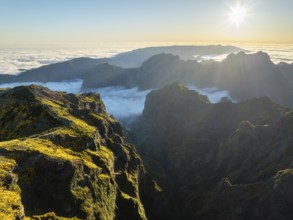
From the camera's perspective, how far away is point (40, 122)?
98.2m

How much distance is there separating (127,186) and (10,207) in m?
67.7

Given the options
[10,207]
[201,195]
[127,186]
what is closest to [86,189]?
[10,207]

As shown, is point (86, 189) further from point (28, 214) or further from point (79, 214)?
point (28, 214)

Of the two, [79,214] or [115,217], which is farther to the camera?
[115,217]

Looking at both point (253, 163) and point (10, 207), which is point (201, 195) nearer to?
point (253, 163)

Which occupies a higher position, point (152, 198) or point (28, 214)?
point (28, 214)

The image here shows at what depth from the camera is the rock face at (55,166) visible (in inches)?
2557

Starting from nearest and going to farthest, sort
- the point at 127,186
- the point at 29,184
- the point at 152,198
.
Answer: the point at 29,184 < the point at 127,186 < the point at 152,198

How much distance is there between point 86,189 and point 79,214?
8182mm

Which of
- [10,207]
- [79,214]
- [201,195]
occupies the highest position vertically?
[10,207]

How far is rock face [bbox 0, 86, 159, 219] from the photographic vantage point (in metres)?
64.9

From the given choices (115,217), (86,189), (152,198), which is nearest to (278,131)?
(152,198)

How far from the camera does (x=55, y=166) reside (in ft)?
238

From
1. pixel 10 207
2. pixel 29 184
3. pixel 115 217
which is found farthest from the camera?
pixel 115 217
